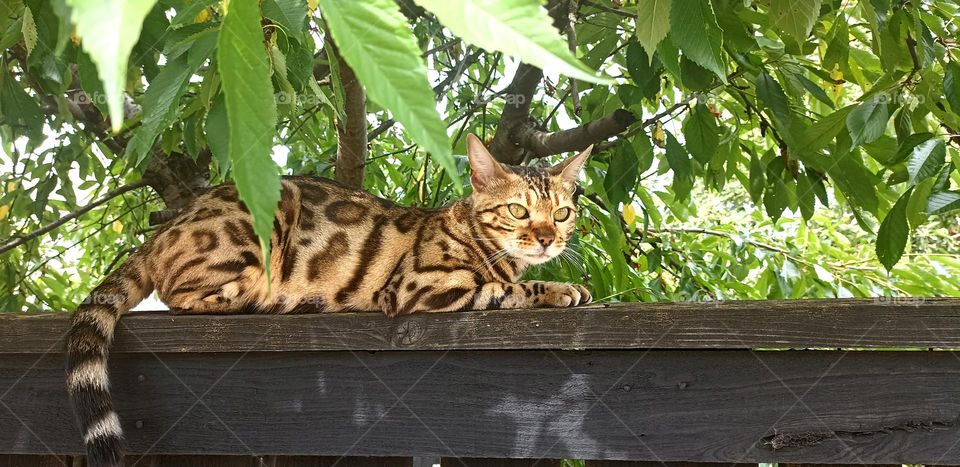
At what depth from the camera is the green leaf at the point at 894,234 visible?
230 centimetres

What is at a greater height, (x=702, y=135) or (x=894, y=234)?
(x=702, y=135)

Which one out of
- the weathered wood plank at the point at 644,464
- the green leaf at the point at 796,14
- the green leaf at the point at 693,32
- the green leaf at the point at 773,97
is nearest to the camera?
the green leaf at the point at 693,32

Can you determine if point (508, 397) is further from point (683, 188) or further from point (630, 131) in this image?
point (683, 188)

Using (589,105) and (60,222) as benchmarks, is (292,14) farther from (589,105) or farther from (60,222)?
(60,222)

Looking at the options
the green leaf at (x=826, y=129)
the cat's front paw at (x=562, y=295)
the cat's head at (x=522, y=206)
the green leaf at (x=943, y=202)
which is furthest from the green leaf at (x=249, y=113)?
the cat's head at (x=522, y=206)

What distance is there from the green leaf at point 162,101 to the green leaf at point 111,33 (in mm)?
806

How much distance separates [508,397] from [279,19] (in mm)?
1006

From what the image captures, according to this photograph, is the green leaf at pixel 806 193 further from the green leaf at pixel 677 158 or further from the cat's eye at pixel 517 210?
the cat's eye at pixel 517 210

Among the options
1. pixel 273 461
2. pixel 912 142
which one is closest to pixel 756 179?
pixel 912 142

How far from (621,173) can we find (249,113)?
2795 mm

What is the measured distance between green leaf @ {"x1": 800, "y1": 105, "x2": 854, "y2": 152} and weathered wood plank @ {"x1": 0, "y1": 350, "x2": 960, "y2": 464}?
92 cm

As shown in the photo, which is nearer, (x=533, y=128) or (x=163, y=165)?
(x=533, y=128)

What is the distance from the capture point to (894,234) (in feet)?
7.63

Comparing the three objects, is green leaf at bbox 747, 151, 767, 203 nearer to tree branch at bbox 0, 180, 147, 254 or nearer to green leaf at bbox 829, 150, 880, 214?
green leaf at bbox 829, 150, 880, 214
